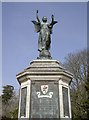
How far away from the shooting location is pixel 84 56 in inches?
970

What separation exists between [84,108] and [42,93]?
15482mm

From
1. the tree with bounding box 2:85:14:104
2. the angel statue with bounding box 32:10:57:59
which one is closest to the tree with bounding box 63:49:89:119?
the angel statue with bounding box 32:10:57:59

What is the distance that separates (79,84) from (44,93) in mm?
16843

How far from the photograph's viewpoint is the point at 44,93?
7492 mm

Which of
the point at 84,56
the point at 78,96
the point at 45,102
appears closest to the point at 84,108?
the point at 78,96

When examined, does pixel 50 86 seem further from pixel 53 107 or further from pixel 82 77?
pixel 82 77

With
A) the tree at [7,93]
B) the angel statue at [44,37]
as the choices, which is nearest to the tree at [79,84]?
the angel statue at [44,37]

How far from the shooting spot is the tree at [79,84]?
833 inches

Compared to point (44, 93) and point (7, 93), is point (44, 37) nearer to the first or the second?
point (44, 93)

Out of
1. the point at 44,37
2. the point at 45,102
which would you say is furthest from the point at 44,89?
the point at 44,37

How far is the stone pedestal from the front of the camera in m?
7.18

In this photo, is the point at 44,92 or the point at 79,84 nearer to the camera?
the point at 44,92

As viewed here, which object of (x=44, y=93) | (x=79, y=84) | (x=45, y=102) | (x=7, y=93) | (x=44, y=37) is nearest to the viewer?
(x=45, y=102)

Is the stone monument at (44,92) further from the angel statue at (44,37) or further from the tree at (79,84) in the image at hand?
the tree at (79,84)
